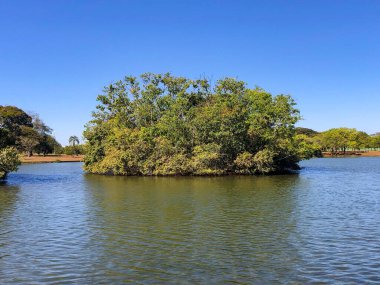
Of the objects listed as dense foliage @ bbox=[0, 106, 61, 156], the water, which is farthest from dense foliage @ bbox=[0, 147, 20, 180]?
dense foliage @ bbox=[0, 106, 61, 156]

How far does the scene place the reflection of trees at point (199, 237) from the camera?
47.1ft

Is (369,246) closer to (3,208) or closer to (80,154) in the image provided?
(3,208)

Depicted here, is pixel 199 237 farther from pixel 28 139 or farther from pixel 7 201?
pixel 28 139

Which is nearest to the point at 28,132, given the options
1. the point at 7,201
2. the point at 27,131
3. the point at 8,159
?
the point at 27,131

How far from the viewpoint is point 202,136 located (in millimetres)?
62250

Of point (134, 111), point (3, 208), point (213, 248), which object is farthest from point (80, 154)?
point (213, 248)

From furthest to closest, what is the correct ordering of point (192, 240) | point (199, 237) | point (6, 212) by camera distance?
point (6, 212), point (199, 237), point (192, 240)

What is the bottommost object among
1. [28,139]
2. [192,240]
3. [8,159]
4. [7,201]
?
[192,240]

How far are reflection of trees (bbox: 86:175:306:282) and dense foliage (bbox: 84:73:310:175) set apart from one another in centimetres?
2723

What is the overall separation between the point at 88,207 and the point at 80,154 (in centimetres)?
12853

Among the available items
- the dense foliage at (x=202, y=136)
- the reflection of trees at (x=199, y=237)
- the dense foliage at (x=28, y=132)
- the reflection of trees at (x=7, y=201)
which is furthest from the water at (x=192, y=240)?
the dense foliage at (x=28, y=132)

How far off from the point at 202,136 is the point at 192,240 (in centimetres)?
4361

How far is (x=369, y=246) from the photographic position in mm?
17172

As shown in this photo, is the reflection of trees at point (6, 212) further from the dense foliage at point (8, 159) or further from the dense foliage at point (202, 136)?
the dense foliage at point (202, 136)
